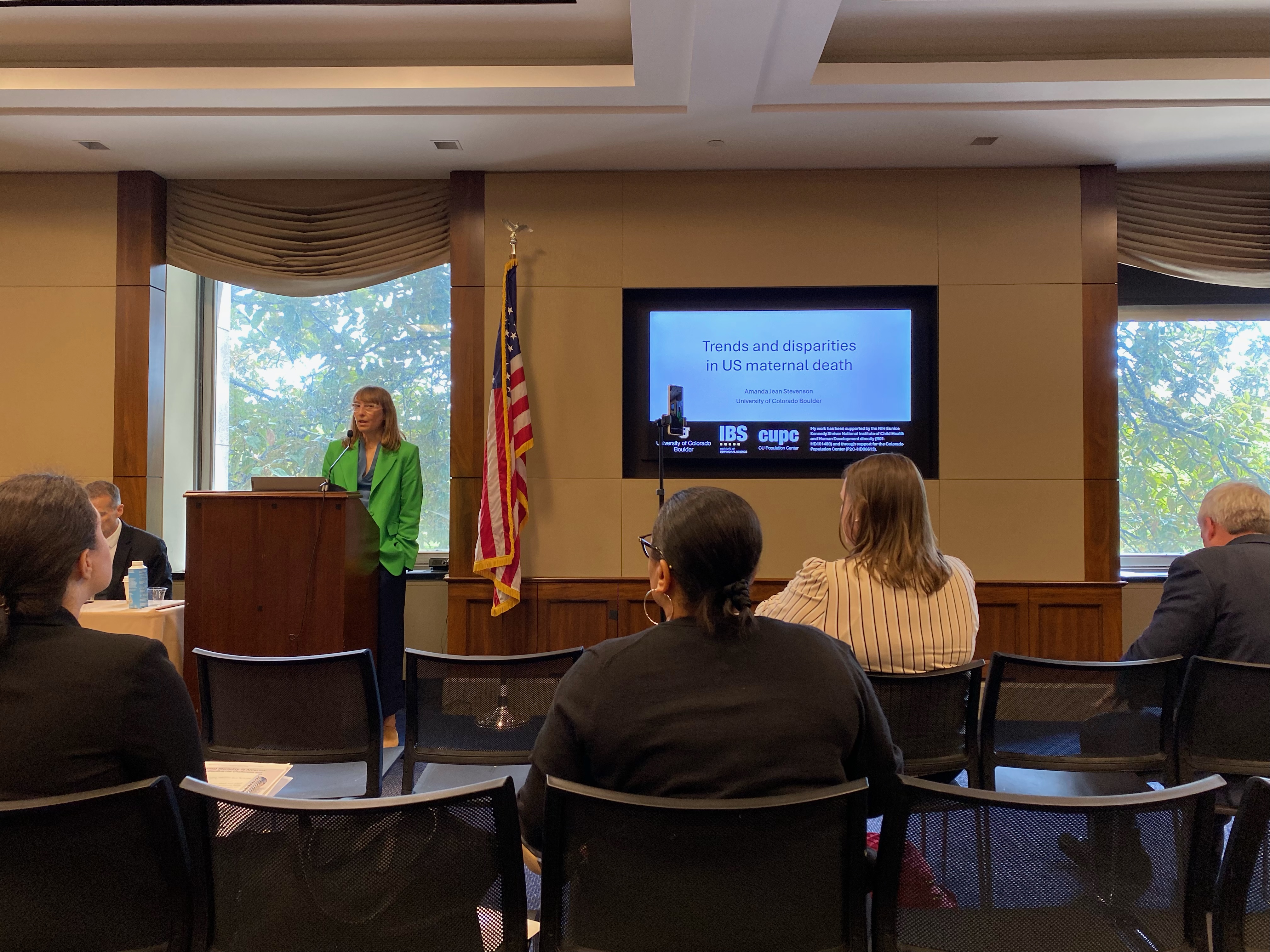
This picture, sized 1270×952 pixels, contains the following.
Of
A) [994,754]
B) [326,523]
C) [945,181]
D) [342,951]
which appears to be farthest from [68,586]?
[945,181]

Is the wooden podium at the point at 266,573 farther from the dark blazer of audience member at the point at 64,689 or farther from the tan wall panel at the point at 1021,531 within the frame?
the tan wall panel at the point at 1021,531

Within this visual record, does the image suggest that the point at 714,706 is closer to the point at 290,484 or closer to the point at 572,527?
the point at 290,484

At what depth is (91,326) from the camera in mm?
4816

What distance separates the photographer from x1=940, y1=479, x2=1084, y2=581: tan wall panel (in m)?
4.55

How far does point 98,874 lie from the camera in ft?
3.82

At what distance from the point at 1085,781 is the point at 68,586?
2.36 m

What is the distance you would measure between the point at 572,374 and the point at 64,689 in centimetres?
362

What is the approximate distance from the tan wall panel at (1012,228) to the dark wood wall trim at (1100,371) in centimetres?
8

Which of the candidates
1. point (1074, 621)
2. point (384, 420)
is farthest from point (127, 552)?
point (1074, 621)

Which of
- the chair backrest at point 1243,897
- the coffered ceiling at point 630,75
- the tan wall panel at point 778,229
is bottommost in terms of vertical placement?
the chair backrest at point 1243,897

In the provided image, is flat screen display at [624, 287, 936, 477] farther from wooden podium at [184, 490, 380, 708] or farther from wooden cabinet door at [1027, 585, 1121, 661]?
wooden podium at [184, 490, 380, 708]

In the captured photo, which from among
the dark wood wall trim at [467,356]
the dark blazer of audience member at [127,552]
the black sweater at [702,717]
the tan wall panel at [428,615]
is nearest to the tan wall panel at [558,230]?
Result: the dark wood wall trim at [467,356]

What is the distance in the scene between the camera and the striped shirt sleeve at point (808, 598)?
6.35ft

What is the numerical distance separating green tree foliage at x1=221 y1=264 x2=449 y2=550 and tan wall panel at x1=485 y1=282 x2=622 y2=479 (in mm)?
738
